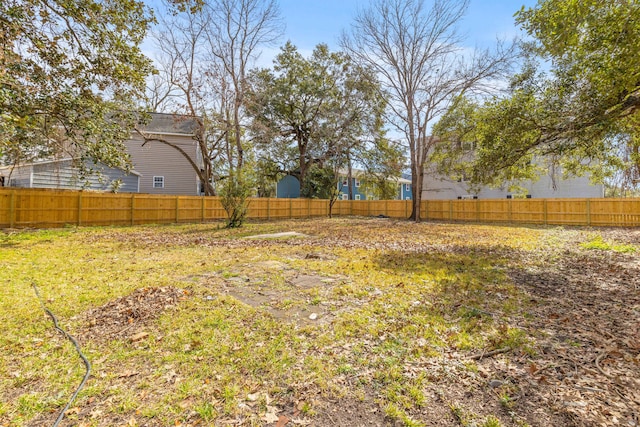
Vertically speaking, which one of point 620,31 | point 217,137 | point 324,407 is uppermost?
point 217,137

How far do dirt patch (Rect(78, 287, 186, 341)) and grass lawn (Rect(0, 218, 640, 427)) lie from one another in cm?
2

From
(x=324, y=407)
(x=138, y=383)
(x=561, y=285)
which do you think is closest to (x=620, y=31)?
(x=561, y=285)

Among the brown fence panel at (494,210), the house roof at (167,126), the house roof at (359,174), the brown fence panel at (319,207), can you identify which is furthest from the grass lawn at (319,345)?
the house roof at (359,174)

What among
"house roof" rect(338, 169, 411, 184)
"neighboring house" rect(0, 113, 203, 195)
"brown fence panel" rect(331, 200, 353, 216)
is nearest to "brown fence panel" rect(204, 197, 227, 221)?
"neighboring house" rect(0, 113, 203, 195)

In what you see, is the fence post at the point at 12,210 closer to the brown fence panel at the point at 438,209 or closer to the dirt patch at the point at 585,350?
the dirt patch at the point at 585,350

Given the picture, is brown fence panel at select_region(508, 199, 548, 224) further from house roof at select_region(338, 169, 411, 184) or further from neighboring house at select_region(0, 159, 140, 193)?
neighboring house at select_region(0, 159, 140, 193)

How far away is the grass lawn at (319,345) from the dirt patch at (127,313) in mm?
21

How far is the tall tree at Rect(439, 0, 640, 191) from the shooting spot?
520 cm

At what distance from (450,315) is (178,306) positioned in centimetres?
324

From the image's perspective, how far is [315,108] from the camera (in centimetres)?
2331

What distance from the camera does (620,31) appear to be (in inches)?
196

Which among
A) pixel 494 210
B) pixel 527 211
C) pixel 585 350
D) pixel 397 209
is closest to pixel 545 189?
pixel 527 211

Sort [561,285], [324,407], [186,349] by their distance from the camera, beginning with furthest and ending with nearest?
[561,285] < [186,349] < [324,407]

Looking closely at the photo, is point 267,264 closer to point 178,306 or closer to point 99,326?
point 178,306
